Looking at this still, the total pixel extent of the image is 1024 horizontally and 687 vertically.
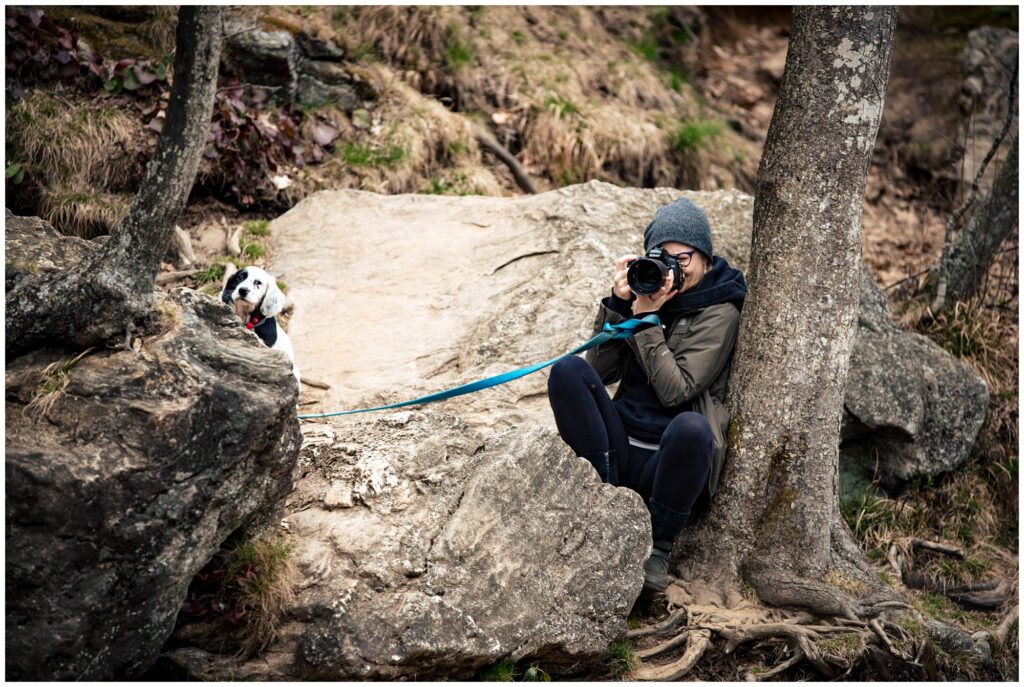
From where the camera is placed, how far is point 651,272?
4.27m

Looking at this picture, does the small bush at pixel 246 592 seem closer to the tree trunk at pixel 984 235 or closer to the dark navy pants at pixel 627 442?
the dark navy pants at pixel 627 442

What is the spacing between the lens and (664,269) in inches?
167

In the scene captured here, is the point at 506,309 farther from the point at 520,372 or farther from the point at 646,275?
the point at 646,275

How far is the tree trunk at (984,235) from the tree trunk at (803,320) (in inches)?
119

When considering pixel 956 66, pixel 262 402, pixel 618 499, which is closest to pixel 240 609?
pixel 262 402

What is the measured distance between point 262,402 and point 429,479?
0.85m

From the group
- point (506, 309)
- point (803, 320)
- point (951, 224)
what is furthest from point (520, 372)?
point (951, 224)

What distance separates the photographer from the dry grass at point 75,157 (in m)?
6.27

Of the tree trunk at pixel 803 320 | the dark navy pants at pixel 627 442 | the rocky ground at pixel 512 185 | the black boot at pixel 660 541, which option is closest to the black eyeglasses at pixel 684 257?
the tree trunk at pixel 803 320

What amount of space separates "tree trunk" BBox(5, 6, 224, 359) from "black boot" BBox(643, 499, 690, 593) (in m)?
2.24

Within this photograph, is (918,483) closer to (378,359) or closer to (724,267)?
(724,267)

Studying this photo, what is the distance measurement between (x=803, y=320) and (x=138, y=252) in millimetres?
2789

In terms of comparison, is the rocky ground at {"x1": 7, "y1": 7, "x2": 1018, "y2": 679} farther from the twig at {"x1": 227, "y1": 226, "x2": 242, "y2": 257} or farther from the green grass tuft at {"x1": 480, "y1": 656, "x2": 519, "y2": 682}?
the green grass tuft at {"x1": 480, "y1": 656, "x2": 519, "y2": 682}

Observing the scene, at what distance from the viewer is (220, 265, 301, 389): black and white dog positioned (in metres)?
4.98
